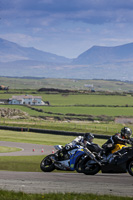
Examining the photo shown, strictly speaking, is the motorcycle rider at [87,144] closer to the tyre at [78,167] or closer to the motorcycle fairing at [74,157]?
the motorcycle fairing at [74,157]

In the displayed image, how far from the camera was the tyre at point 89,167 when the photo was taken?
1844cm

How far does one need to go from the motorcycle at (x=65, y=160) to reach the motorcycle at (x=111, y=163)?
48 centimetres

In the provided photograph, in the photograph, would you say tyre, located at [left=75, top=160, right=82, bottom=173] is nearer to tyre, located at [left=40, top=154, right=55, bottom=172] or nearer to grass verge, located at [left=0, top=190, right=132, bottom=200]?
tyre, located at [left=40, top=154, right=55, bottom=172]

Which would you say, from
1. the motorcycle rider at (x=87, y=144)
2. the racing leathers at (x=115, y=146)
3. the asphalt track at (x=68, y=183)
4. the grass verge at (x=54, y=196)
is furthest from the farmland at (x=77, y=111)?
the grass verge at (x=54, y=196)

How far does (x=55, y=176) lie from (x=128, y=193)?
4.45 m

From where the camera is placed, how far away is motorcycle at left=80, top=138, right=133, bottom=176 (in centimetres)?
1766

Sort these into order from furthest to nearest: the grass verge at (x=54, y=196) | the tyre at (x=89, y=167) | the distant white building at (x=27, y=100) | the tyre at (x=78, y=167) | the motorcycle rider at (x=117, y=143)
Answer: the distant white building at (x=27, y=100), the tyre at (x=78, y=167), the motorcycle rider at (x=117, y=143), the tyre at (x=89, y=167), the grass verge at (x=54, y=196)

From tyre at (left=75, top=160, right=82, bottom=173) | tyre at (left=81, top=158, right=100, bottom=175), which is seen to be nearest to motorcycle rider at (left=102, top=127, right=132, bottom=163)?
tyre at (left=81, top=158, right=100, bottom=175)

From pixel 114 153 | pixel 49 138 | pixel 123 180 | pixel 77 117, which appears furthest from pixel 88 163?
pixel 77 117

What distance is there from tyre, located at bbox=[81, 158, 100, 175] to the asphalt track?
568 millimetres

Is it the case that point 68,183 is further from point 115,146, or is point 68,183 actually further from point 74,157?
point 115,146

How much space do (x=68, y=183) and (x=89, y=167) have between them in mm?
3249

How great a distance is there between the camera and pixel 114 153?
18.7m

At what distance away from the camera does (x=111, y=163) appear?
18.3 metres
